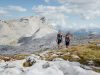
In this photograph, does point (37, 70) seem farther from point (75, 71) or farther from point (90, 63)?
point (90, 63)

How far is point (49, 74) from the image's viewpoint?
23.8m

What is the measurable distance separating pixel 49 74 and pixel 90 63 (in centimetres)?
996

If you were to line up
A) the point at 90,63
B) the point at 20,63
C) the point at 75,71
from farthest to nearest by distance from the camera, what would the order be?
the point at 90,63 → the point at 20,63 → the point at 75,71

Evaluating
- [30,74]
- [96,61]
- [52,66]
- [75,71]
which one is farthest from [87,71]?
[96,61]

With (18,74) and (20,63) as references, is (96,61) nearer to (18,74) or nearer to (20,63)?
(20,63)

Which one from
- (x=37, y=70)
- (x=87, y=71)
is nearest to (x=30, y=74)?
(x=37, y=70)

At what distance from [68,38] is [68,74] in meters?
35.4

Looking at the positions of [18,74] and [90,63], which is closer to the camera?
[18,74]

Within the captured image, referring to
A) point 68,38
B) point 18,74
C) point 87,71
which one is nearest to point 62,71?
point 87,71

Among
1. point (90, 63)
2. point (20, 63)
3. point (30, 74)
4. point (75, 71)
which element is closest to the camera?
point (30, 74)

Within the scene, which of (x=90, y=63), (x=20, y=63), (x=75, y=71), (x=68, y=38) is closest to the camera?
(x=75, y=71)

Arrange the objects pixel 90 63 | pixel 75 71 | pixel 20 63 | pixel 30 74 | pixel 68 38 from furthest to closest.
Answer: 1. pixel 68 38
2. pixel 90 63
3. pixel 20 63
4. pixel 75 71
5. pixel 30 74

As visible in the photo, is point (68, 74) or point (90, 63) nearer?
point (68, 74)

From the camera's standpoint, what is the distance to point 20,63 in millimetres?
30297
